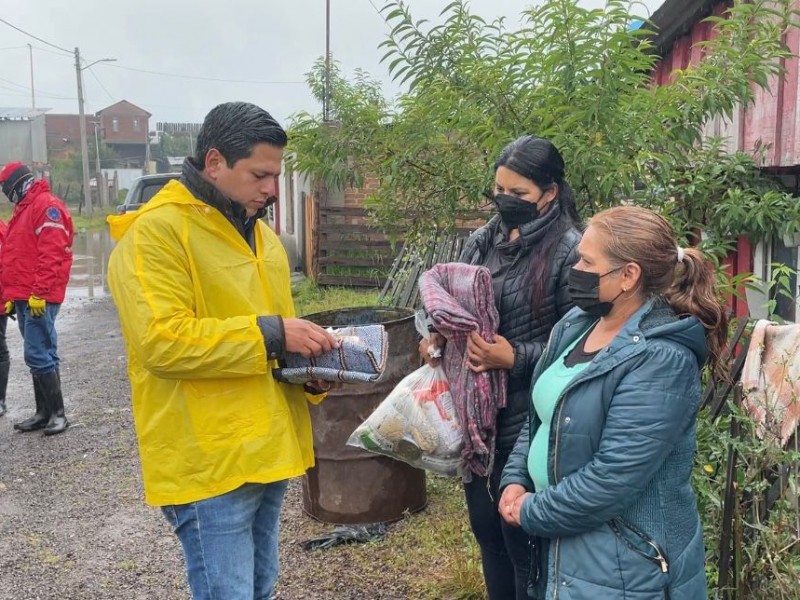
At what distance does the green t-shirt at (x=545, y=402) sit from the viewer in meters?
2.10

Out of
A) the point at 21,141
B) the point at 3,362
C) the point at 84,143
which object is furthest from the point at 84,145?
the point at 3,362

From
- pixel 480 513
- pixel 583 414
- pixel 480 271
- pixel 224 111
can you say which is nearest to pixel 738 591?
pixel 480 513

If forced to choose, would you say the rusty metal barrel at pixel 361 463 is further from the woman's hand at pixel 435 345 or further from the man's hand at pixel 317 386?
the man's hand at pixel 317 386

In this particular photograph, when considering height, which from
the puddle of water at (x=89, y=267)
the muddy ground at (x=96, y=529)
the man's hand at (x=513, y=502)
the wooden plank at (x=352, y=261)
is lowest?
the puddle of water at (x=89, y=267)

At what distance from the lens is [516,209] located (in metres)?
2.67

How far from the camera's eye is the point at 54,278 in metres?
6.02

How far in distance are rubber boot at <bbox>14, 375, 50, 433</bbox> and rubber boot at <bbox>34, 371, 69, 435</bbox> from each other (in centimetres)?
5

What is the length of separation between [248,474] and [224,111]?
1014mm

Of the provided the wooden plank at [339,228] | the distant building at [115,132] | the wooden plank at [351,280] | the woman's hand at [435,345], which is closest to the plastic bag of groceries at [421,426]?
the woman's hand at [435,345]

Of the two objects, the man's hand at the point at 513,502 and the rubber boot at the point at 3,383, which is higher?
the man's hand at the point at 513,502

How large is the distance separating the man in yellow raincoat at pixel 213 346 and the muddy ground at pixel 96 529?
157 centimetres

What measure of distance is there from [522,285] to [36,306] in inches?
178

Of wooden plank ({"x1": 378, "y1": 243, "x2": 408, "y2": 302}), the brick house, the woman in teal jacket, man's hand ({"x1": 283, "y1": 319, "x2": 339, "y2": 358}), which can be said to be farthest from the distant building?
the woman in teal jacket

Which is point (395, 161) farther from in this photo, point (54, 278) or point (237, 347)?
point (54, 278)
